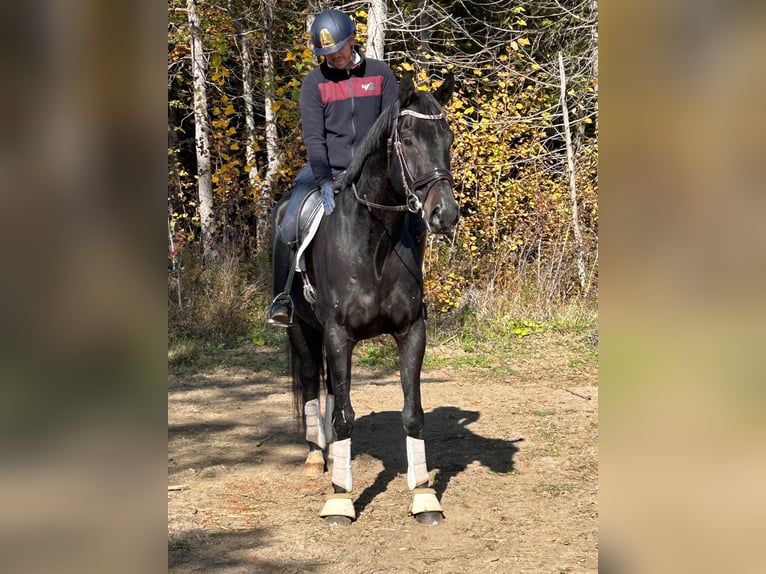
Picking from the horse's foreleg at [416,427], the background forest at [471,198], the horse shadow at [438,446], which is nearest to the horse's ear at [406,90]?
→ the horse's foreleg at [416,427]

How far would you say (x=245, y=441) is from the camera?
7031 mm

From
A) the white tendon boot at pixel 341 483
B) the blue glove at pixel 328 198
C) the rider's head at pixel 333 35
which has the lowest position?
the white tendon boot at pixel 341 483

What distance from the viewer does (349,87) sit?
5.34 meters

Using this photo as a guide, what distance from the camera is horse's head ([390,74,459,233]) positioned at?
167 inches

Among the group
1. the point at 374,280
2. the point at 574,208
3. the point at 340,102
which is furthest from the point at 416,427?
the point at 574,208

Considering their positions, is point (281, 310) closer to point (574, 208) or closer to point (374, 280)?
point (374, 280)

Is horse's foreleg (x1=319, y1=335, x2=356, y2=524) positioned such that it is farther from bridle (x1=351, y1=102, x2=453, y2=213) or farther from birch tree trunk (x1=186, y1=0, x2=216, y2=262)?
birch tree trunk (x1=186, y1=0, x2=216, y2=262)

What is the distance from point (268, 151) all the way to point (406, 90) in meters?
9.48

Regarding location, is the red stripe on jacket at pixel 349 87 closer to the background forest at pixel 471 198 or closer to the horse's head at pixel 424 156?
the horse's head at pixel 424 156

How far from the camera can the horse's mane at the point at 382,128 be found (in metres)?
4.48

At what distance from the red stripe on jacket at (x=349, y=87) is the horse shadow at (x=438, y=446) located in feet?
9.08
